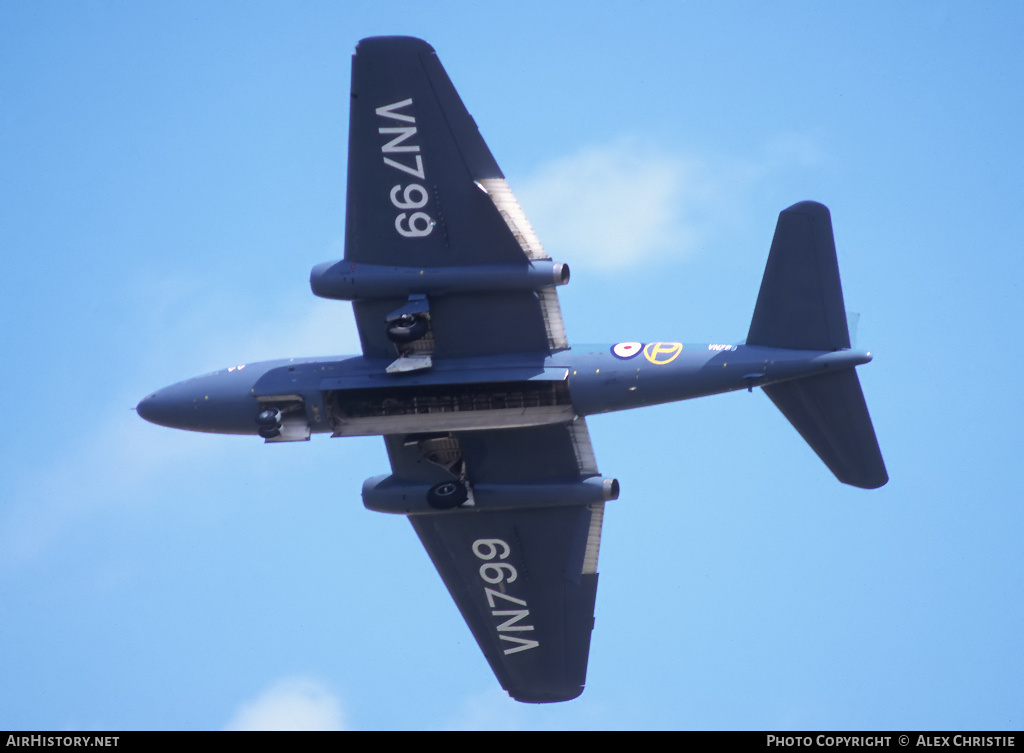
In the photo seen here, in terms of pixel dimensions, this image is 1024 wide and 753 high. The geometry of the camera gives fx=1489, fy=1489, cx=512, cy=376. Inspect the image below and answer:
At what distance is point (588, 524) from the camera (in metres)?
38.8

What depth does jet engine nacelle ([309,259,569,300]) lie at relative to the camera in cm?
3384

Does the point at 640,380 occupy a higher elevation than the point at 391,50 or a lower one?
lower

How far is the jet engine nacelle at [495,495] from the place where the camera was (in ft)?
123

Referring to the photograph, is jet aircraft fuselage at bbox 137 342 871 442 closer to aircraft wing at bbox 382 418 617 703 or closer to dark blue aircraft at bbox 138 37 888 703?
dark blue aircraft at bbox 138 37 888 703

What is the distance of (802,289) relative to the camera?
3275 centimetres

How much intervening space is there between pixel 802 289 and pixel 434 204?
28.0 feet

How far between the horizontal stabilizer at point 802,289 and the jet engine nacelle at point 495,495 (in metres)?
6.40

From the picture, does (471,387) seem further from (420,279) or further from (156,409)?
(156,409)

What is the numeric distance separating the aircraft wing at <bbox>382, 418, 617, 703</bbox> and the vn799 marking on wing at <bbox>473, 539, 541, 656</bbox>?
3 cm

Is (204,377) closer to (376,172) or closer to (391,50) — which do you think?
(376,172)

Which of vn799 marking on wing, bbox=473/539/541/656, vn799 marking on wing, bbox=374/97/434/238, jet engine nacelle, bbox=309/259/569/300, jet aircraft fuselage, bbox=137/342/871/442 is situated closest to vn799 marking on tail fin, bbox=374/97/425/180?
vn799 marking on wing, bbox=374/97/434/238

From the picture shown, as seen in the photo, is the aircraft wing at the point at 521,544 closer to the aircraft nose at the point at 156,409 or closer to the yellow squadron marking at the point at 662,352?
the yellow squadron marking at the point at 662,352
